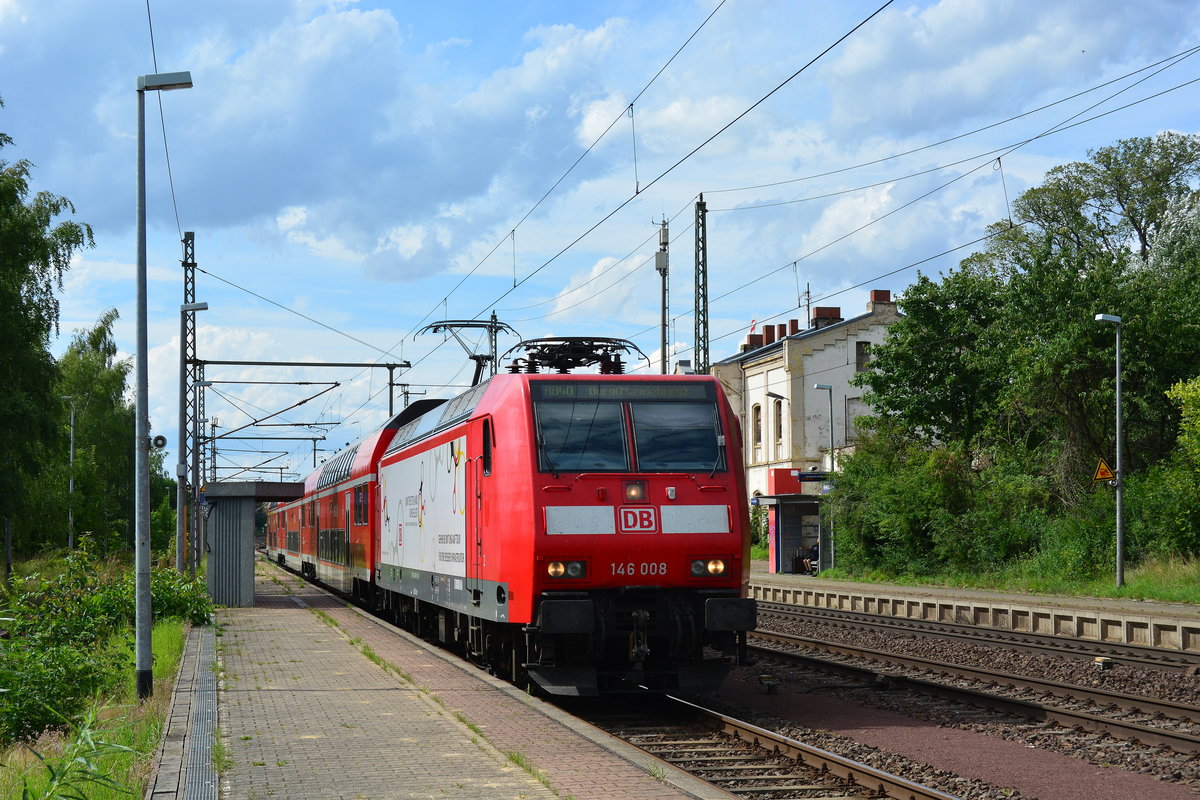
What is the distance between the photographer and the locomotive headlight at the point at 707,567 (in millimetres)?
12578

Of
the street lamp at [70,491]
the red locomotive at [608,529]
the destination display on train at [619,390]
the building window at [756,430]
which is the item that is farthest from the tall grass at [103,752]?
the building window at [756,430]

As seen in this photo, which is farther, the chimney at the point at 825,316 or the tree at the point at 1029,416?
the chimney at the point at 825,316

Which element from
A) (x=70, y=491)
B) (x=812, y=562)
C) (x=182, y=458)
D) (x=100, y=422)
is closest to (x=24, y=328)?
(x=182, y=458)

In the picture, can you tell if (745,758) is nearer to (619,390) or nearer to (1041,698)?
(619,390)

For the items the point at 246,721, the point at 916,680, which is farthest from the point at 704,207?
the point at 246,721

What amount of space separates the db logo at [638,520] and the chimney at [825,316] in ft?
156

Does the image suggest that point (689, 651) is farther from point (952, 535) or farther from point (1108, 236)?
point (1108, 236)

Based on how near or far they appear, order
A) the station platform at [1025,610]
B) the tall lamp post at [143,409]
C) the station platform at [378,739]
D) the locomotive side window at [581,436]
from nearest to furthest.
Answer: the station platform at [378,739] → the locomotive side window at [581,436] → the tall lamp post at [143,409] → the station platform at [1025,610]

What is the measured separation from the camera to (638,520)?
1254cm

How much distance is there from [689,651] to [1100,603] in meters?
17.2

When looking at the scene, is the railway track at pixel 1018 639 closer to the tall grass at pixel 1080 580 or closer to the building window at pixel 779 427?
the tall grass at pixel 1080 580

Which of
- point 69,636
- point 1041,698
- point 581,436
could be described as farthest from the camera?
point 69,636

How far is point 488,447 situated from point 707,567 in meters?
2.56

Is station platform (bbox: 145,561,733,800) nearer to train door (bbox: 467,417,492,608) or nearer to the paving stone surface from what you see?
the paving stone surface
